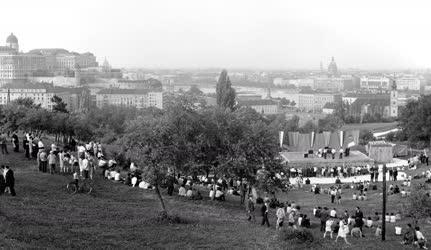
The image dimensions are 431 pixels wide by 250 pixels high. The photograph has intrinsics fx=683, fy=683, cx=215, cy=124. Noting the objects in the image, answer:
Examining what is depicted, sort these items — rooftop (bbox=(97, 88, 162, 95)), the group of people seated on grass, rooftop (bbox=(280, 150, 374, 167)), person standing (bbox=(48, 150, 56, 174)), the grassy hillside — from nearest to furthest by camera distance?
the grassy hillside → person standing (bbox=(48, 150, 56, 174)) → the group of people seated on grass → rooftop (bbox=(280, 150, 374, 167)) → rooftop (bbox=(97, 88, 162, 95))

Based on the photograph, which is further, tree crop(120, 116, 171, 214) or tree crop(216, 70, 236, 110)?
tree crop(216, 70, 236, 110)

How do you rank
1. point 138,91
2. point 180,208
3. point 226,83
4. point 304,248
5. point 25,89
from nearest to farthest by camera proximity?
point 304,248 → point 180,208 → point 226,83 → point 25,89 → point 138,91

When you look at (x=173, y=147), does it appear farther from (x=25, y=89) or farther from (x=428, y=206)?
(x=25, y=89)

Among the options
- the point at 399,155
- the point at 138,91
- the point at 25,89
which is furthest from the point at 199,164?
the point at 138,91

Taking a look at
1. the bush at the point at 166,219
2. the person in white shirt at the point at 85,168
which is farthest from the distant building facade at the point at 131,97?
the bush at the point at 166,219

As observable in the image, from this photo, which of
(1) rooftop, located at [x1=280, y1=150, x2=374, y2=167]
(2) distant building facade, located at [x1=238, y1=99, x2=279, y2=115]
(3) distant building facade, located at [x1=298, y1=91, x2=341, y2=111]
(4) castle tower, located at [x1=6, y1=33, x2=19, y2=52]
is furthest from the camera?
(3) distant building facade, located at [x1=298, y1=91, x2=341, y2=111]

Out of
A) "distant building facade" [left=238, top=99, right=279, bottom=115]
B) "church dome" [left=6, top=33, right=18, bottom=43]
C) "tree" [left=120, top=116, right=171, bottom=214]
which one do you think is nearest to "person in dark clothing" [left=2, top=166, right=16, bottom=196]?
"tree" [left=120, top=116, right=171, bottom=214]

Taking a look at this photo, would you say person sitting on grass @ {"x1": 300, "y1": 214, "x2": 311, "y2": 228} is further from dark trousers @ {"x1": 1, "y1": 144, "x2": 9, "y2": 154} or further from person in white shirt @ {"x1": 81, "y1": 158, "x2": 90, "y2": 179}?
dark trousers @ {"x1": 1, "y1": 144, "x2": 9, "y2": 154}

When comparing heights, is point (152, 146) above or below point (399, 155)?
above

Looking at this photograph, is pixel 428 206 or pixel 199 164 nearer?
pixel 428 206
